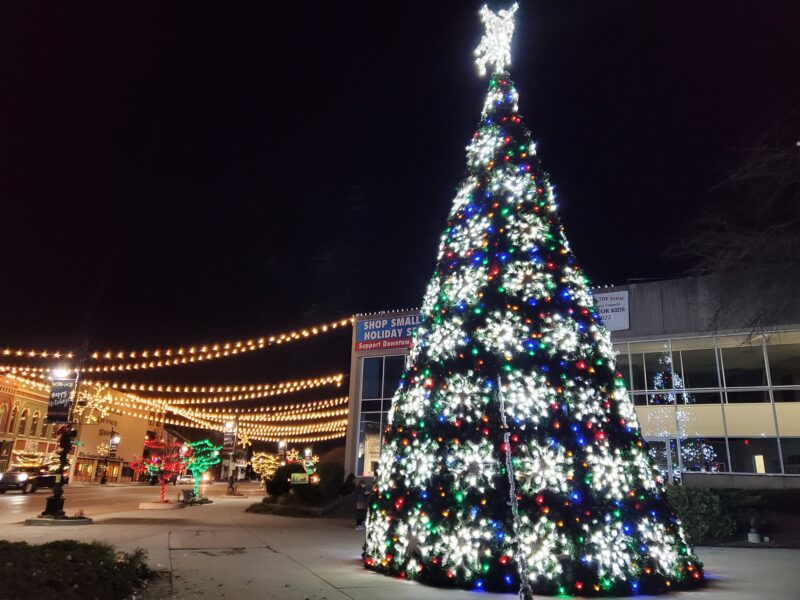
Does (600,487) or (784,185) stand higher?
(784,185)

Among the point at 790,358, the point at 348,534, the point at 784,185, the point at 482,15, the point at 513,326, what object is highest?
the point at 482,15

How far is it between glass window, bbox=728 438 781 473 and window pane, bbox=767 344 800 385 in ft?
6.72

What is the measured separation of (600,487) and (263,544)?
7.47 meters

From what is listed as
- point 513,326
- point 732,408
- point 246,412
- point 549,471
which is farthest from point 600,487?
point 246,412

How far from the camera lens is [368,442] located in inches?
1082

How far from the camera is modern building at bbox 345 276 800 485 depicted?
18359 mm

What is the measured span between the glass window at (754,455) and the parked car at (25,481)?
97.3 ft

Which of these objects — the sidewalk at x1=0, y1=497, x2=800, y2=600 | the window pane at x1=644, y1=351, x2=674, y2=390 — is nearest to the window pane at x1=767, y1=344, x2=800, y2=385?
the window pane at x1=644, y1=351, x2=674, y2=390

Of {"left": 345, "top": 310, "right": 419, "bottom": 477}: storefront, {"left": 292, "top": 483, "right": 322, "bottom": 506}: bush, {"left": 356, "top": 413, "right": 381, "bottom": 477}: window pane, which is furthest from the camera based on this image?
{"left": 345, "top": 310, "right": 419, "bottom": 477}: storefront

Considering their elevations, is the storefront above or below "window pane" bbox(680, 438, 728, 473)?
above

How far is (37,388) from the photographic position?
4403 centimetres

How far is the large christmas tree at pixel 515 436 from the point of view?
6.40m

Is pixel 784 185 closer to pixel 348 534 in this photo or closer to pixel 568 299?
pixel 568 299

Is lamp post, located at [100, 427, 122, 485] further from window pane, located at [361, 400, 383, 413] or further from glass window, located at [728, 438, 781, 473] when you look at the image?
glass window, located at [728, 438, 781, 473]
